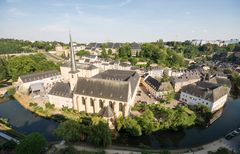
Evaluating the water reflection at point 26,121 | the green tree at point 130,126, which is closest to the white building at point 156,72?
the green tree at point 130,126

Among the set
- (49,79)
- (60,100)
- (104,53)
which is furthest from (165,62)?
(60,100)

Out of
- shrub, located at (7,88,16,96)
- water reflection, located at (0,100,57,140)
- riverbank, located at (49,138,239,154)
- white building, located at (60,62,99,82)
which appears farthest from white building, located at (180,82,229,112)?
shrub, located at (7,88,16,96)

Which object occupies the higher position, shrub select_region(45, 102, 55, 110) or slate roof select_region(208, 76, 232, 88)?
slate roof select_region(208, 76, 232, 88)

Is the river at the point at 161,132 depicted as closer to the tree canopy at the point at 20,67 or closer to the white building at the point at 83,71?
the white building at the point at 83,71

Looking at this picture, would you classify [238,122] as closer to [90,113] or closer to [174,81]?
[174,81]

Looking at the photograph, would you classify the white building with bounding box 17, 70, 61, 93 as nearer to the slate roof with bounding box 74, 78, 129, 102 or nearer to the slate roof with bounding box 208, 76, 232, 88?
the slate roof with bounding box 74, 78, 129, 102

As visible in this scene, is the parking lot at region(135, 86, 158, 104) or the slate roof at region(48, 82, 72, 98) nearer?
the slate roof at region(48, 82, 72, 98)
